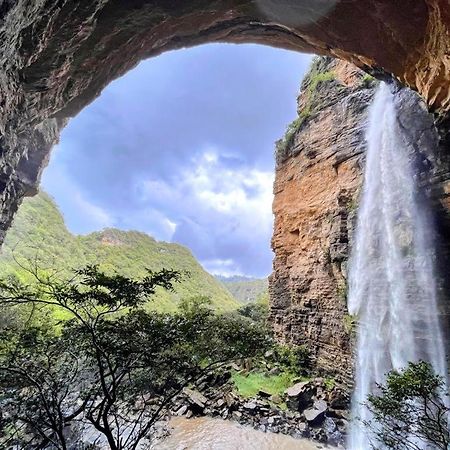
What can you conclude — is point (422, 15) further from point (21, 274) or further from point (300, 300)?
point (21, 274)

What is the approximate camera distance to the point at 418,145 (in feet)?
37.9

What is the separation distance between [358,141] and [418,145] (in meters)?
3.74

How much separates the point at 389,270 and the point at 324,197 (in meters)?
5.44

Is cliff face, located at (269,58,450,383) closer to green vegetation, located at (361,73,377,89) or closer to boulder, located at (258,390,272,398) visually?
green vegetation, located at (361,73,377,89)

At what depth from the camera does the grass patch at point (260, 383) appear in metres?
13.4

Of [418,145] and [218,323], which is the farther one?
[418,145]

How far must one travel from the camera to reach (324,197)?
1639 cm

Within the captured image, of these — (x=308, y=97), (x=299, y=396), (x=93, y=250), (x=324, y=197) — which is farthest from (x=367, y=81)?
(x=93, y=250)

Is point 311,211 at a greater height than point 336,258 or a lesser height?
greater

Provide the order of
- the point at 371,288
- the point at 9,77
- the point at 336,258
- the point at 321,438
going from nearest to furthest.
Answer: the point at 9,77
the point at 321,438
the point at 371,288
the point at 336,258

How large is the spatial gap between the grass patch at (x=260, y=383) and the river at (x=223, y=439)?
2074 millimetres

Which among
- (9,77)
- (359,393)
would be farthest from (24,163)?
(359,393)

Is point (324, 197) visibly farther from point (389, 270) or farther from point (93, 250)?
point (93, 250)

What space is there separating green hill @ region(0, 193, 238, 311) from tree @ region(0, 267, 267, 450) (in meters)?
17.6
